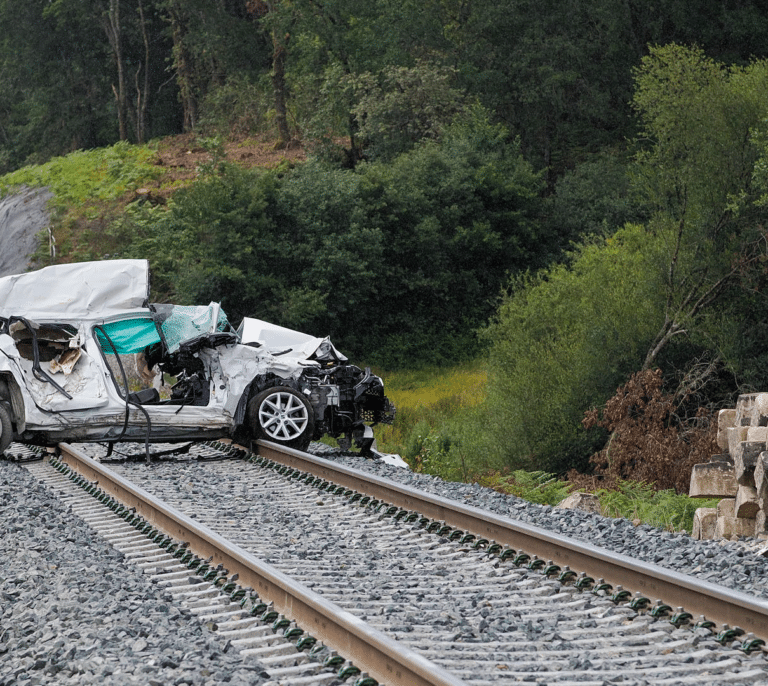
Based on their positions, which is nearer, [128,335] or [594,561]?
[594,561]

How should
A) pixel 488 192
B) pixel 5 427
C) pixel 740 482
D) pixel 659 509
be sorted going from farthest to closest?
pixel 488 192
pixel 5 427
pixel 659 509
pixel 740 482

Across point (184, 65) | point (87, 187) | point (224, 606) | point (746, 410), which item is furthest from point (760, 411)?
point (184, 65)

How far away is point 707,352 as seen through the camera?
21359mm

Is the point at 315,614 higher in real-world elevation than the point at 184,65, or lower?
lower

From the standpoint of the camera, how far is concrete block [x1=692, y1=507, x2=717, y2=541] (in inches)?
372

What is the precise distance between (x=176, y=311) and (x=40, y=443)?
236cm

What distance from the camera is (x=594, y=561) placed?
20.7 ft

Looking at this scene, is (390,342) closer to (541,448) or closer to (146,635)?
(541,448)

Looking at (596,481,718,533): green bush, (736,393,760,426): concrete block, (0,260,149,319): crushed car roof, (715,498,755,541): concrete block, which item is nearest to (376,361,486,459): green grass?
(596,481,718,533): green bush

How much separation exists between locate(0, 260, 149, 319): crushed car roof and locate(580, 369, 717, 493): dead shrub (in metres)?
8.35

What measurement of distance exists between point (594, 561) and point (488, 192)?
32.0m

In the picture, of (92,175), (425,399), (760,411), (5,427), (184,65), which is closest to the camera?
(760,411)

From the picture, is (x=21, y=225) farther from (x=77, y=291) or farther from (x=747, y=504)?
(x=747, y=504)

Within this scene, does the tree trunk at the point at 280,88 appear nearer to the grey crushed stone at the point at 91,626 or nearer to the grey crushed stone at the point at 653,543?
the grey crushed stone at the point at 653,543
